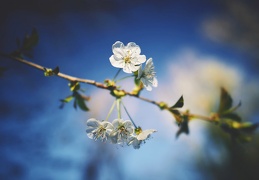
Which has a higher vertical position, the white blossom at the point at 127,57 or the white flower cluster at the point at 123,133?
the white blossom at the point at 127,57

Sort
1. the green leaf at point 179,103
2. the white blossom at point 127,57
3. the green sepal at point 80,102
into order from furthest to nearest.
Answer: the green sepal at point 80,102 < the white blossom at point 127,57 < the green leaf at point 179,103

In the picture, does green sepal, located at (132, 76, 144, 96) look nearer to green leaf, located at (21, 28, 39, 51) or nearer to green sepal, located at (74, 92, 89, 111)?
green sepal, located at (74, 92, 89, 111)

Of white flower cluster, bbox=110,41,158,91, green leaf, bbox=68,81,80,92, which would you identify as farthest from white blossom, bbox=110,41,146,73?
green leaf, bbox=68,81,80,92

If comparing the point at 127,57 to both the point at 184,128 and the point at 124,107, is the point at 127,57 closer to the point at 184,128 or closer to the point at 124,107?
the point at 124,107

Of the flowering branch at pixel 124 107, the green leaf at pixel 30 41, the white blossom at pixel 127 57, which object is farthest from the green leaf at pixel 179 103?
the green leaf at pixel 30 41

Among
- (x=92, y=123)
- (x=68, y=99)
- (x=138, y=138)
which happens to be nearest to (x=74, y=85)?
(x=68, y=99)

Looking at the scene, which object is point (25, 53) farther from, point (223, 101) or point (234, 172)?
point (234, 172)

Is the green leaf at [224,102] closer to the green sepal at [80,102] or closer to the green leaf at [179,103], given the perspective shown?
the green leaf at [179,103]
